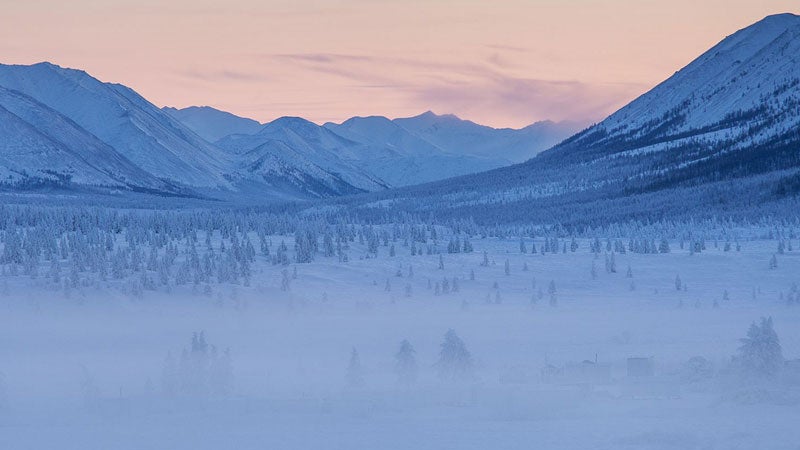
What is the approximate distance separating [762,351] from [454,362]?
6.98 m

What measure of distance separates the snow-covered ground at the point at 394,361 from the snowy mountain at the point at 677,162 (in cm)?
5313

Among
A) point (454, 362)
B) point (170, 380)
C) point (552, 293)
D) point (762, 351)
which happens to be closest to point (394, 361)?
point (454, 362)

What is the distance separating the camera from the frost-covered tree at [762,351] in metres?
29.7

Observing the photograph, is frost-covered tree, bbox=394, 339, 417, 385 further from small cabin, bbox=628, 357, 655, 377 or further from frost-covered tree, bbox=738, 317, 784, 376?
frost-covered tree, bbox=738, 317, 784, 376

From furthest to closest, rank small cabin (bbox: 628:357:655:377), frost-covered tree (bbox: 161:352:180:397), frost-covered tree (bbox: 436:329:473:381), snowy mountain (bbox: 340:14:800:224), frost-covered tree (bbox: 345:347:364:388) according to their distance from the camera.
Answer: snowy mountain (bbox: 340:14:800:224) → small cabin (bbox: 628:357:655:377) → frost-covered tree (bbox: 436:329:473:381) → frost-covered tree (bbox: 345:347:364:388) → frost-covered tree (bbox: 161:352:180:397)

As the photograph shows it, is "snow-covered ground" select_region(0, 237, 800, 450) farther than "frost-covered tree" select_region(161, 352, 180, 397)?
No

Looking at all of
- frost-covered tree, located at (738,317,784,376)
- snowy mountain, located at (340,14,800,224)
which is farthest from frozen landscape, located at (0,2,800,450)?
snowy mountain, located at (340,14,800,224)

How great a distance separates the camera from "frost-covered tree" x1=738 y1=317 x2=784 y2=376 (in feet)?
97.6

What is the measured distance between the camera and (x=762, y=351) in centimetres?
2972

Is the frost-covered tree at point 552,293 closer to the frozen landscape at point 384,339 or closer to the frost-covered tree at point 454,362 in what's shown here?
the frozen landscape at point 384,339

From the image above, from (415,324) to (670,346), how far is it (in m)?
8.21

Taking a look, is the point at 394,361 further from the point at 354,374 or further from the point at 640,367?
the point at 640,367

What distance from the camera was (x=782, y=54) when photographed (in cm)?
17762

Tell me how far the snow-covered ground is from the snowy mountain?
53135 mm
